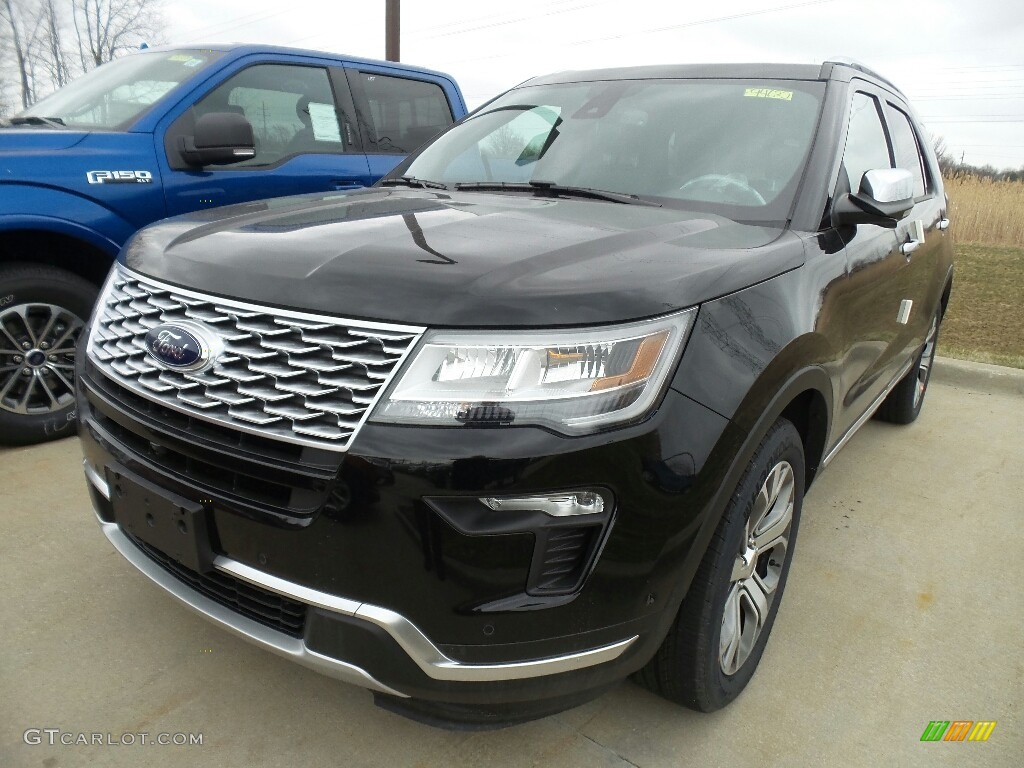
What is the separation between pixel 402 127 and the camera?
16.4 feet

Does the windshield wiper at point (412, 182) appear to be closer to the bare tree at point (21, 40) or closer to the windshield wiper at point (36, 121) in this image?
the windshield wiper at point (36, 121)

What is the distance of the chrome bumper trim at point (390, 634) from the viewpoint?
1.51 m

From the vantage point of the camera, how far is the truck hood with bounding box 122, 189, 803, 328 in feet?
5.14

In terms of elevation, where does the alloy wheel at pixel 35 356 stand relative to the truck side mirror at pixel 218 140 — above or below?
below

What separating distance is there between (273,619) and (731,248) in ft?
4.57

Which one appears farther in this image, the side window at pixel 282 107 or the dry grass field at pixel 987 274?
the dry grass field at pixel 987 274

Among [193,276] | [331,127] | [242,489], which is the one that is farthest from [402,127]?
[242,489]

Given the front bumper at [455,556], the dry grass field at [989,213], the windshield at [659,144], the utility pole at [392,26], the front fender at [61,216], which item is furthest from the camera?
the dry grass field at [989,213]

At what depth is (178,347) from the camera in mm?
1708

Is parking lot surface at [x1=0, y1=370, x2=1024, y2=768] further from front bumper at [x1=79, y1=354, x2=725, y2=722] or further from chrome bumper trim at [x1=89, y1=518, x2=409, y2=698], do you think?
front bumper at [x1=79, y1=354, x2=725, y2=722]

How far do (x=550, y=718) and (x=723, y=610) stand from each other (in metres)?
0.56

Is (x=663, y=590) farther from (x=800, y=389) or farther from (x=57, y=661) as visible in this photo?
(x=57, y=661)

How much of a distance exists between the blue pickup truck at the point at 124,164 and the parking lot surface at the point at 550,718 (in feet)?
2.26

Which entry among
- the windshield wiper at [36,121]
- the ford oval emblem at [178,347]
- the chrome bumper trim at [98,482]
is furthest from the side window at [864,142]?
the windshield wiper at [36,121]
